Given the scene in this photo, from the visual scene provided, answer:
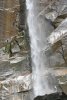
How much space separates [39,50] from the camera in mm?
15234

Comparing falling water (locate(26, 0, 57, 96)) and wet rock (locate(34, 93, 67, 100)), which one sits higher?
falling water (locate(26, 0, 57, 96))

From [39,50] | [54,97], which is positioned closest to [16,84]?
[39,50]

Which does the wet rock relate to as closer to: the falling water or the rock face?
the falling water

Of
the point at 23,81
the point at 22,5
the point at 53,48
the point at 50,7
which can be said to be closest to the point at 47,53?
the point at 53,48

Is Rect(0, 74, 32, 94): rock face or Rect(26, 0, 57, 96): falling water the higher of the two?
Rect(26, 0, 57, 96): falling water

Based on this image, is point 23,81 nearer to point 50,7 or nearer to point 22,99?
point 22,99

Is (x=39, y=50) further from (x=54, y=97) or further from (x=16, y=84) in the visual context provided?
(x=54, y=97)

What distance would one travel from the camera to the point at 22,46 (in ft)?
52.3

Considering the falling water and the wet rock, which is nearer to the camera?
the wet rock

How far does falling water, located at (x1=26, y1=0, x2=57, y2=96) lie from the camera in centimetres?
1433

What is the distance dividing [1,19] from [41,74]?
3990 mm

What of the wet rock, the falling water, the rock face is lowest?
the wet rock

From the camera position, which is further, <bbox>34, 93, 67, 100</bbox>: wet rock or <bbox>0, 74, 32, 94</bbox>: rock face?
<bbox>0, 74, 32, 94</bbox>: rock face

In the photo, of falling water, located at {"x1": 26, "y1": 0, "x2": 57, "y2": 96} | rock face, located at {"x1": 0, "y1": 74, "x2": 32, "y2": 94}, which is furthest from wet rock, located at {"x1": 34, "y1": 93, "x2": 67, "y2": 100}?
rock face, located at {"x1": 0, "y1": 74, "x2": 32, "y2": 94}
